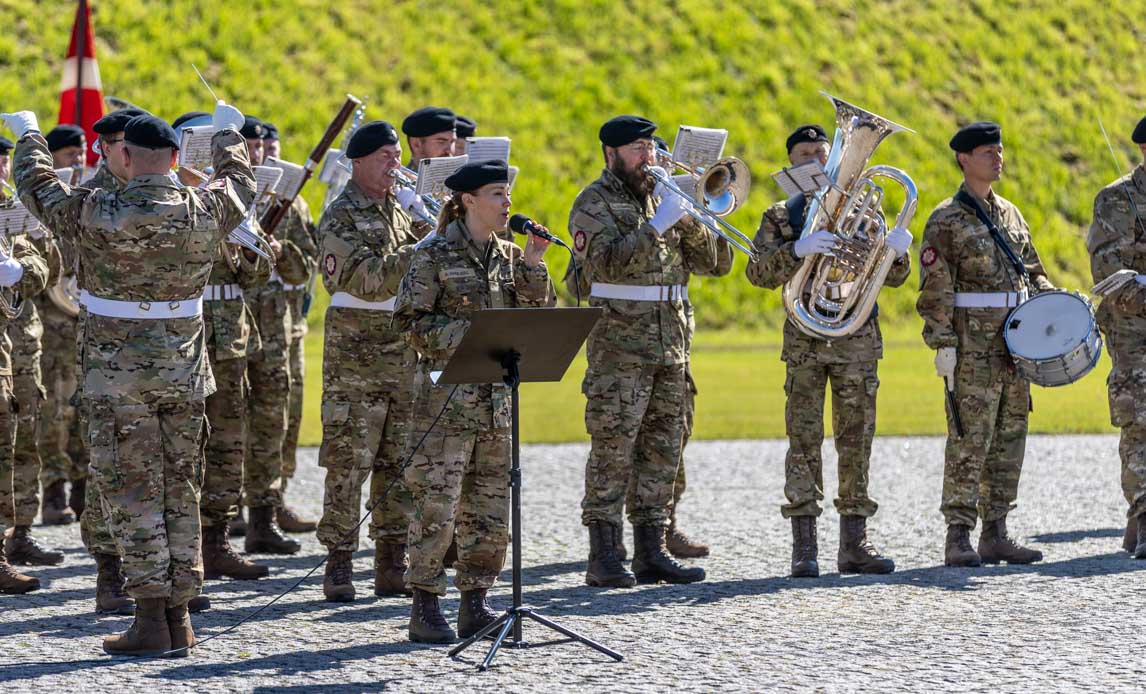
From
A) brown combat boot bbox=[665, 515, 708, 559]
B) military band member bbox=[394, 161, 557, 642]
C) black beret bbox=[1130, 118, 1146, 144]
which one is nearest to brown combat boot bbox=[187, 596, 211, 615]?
military band member bbox=[394, 161, 557, 642]

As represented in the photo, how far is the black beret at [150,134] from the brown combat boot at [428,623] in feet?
7.72

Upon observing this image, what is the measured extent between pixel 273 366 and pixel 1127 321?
545 cm

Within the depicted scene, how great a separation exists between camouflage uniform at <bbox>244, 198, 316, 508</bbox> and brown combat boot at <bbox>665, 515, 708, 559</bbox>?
254cm

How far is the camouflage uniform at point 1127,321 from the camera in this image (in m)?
10.2

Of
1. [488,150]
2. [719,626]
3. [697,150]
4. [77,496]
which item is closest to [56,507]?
[77,496]

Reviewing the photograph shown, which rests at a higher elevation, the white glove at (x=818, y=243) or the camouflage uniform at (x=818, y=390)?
the white glove at (x=818, y=243)

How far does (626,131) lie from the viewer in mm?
9469

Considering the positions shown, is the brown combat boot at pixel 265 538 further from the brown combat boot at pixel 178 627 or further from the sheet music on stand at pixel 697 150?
the sheet music on stand at pixel 697 150

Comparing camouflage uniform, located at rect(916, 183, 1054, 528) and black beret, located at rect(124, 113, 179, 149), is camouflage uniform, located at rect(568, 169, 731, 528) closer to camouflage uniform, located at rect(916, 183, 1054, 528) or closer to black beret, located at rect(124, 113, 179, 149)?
camouflage uniform, located at rect(916, 183, 1054, 528)

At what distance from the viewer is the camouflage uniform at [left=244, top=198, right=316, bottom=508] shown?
1073 centimetres

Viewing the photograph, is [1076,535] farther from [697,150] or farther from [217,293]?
[217,293]

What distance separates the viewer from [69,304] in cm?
1130

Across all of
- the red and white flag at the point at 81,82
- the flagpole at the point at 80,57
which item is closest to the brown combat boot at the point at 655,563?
the red and white flag at the point at 81,82

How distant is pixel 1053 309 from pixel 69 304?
6408 mm
